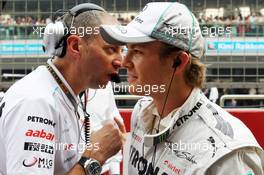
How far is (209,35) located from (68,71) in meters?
2.62

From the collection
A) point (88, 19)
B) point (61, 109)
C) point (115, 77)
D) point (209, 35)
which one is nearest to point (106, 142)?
point (61, 109)

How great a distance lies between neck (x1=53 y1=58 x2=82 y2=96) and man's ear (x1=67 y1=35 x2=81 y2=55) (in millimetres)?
42

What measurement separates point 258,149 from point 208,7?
3.03 metres

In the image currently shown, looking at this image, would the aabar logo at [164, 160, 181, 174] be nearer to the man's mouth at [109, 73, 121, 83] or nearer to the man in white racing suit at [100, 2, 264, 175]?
the man in white racing suit at [100, 2, 264, 175]

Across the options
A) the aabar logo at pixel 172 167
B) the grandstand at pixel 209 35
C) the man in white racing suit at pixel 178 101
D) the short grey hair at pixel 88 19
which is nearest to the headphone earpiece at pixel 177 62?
the man in white racing suit at pixel 178 101

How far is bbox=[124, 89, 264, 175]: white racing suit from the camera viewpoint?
1204mm

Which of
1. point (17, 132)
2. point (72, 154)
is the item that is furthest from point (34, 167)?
point (72, 154)

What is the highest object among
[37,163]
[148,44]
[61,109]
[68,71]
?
[148,44]

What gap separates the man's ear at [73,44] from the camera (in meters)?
1.63

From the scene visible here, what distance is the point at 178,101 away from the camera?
1382 mm

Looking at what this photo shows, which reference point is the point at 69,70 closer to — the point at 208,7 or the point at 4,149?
the point at 4,149

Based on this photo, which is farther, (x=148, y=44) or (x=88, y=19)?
(x=88, y=19)

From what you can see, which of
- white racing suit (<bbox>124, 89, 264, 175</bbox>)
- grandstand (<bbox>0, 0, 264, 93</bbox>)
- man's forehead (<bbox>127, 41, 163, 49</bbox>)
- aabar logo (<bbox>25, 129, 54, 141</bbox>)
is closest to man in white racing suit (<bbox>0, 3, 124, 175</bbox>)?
aabar logo (<bbox>25, 129, 54, 141</bbox>)

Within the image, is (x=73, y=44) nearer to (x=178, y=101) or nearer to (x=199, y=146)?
(x=178, y=101)
